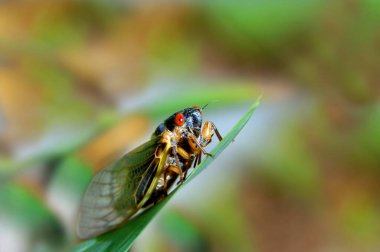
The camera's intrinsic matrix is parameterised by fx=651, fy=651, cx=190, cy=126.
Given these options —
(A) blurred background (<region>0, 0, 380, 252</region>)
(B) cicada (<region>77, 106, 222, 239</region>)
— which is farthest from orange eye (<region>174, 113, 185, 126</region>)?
(A) blurred background (<region>0, 0, 380, 252</region>)

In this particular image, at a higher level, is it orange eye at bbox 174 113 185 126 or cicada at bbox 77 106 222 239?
orange eye at bbox 174 113 185 126

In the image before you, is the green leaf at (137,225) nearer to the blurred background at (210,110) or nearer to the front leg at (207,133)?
the front leg at (207,133)

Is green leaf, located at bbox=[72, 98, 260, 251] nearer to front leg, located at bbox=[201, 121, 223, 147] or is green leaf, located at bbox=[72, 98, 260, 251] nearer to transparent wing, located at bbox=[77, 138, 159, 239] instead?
transparent wing, located at bbox=[77, 138, 159, 239]

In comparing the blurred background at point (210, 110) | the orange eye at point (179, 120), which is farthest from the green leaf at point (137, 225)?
the blurred background at point (210, 110)

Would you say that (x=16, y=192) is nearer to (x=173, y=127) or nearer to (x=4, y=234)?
(x=4, y=234)

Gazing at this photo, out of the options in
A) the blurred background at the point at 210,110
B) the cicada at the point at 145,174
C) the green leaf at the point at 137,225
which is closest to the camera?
the green leaf at the point at 137,225

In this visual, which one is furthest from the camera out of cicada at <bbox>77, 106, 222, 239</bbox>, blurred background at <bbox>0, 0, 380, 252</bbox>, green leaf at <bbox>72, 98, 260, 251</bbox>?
blurred background at <bbox>0, 0, 380, 252</bbox>
